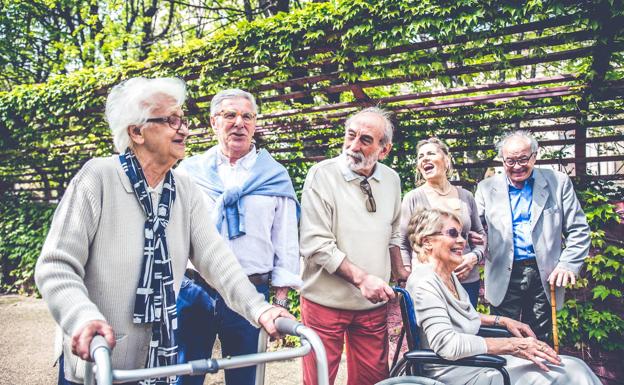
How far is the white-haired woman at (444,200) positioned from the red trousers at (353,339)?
86 centimetres

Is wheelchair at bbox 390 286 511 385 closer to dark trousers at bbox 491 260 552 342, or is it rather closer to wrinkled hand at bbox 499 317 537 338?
wrinkled hand at bbox 499 317 537 338

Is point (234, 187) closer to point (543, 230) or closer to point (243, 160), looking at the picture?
point (243, 160)

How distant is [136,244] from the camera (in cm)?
156

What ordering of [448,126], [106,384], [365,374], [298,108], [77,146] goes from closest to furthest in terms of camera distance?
1. [106,384]
2. [365,374]
3. [448,126]
4. [298,108]
5. [77,146]

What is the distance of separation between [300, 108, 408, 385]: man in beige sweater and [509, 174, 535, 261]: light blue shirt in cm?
118

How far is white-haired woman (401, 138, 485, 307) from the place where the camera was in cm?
315

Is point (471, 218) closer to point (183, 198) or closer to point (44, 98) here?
point (183, 198)

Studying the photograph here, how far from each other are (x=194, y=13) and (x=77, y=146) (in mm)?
5609

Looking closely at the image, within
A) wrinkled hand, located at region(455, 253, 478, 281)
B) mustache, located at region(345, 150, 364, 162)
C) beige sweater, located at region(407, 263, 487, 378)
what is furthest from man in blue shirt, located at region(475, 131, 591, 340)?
mustache, located at region(345, 150, 364, 162)

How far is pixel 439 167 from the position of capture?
129 inches

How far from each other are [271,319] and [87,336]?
58cm

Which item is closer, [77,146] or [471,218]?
[471,218]

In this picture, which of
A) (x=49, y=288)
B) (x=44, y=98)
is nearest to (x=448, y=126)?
(x=49, y=288)

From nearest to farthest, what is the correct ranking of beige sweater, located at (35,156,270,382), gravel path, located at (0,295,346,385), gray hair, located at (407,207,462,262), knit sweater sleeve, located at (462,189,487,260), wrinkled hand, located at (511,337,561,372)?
beige sweater, located at (35,156,270,382), wrinkled hand, located at (511,337,561,372), gray hair, located at (407,207,462,262), knit sweater sleeve, located at (462,189,487,260), gravel path, located at (0,295,346,385)
